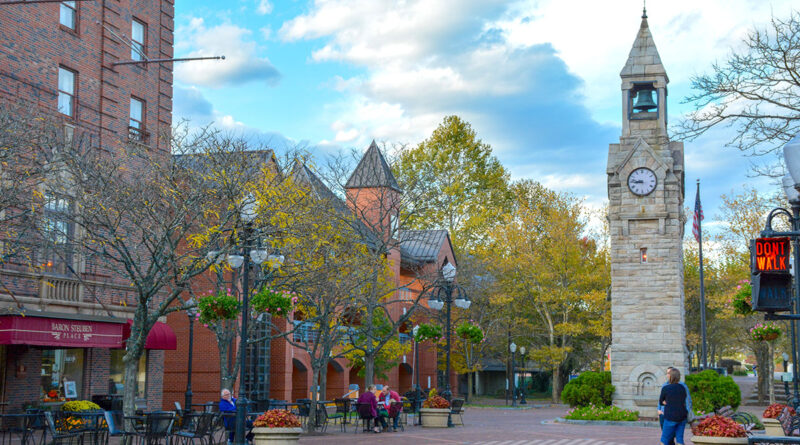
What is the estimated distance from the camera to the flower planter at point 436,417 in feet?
93.2

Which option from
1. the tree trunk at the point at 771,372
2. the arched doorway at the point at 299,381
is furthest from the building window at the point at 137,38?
the tree trunk at the point at 771,372

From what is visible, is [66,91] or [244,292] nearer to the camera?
[244,292]

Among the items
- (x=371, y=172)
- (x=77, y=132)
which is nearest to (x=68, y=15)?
(x=77, y=132)

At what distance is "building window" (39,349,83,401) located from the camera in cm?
2478

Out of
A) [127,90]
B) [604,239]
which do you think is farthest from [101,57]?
[604,239]

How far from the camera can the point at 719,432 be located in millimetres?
14500

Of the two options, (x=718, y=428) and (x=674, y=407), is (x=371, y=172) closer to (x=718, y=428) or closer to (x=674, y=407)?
(x=674, y=407)

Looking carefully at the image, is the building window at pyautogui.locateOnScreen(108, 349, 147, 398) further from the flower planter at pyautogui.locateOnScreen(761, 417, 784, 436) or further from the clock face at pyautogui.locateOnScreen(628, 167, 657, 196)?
the clock face at pyautogui.locateOnScreen(628, 167, 657, 196)

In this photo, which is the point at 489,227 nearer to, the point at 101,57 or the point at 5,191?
the point at 101,57

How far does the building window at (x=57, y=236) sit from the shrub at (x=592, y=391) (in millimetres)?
18774

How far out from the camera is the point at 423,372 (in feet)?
192

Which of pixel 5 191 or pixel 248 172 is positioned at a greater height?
pixel 248 172

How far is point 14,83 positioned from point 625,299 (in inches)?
855

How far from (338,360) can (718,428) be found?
107 ft
